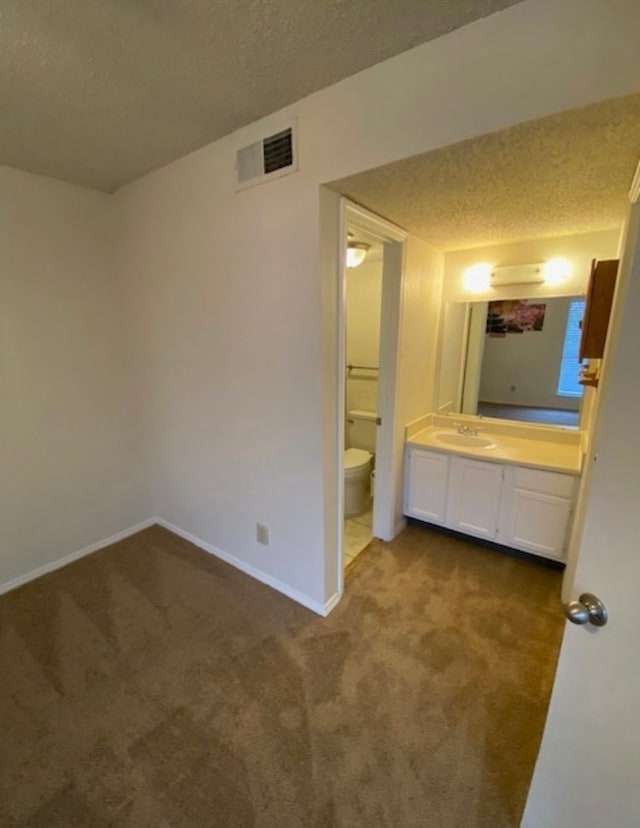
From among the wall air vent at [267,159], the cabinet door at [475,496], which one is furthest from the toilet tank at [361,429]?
the wall air vent at [267,159]

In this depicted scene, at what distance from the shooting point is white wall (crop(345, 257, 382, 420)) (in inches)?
140

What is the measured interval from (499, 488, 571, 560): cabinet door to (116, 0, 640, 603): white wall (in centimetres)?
124

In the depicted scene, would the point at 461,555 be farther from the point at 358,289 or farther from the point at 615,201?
the point at 358,289

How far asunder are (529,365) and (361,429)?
161 centimetres

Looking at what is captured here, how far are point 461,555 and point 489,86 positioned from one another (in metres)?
2.46

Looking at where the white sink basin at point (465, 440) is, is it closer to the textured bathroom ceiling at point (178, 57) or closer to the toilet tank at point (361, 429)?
the toilet tank at point (361, 429)

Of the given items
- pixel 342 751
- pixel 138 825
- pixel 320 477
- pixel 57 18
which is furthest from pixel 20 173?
pixel 342 751

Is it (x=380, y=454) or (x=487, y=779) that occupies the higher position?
A: (x=380, y=454)

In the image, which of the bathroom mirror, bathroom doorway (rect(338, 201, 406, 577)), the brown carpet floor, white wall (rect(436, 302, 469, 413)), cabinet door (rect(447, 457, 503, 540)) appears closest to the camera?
the brown carpet floor

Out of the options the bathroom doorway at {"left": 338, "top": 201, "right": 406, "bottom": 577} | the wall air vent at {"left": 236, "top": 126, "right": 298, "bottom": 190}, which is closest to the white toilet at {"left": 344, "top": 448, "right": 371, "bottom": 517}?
the bathroom doorway at {"left": 338, "top": 201, "right": 406, "bottom": 577}

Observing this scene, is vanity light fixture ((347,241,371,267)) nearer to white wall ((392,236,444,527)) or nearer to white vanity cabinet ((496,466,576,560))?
white wall ((392,236,444,527))

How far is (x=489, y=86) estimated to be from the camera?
3.61 ft

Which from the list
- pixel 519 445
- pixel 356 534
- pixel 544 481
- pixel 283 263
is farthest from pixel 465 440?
pixel 283 263

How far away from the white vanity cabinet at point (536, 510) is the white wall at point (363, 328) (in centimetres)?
157
